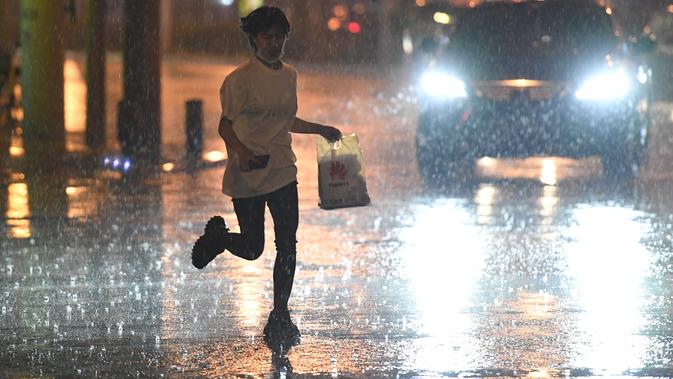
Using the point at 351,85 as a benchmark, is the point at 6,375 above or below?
below

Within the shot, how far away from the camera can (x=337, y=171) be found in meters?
8.54

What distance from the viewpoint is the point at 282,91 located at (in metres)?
8.06

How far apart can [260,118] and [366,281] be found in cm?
233

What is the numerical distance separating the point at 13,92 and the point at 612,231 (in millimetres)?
13724

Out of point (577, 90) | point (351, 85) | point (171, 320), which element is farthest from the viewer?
point (351, 85)

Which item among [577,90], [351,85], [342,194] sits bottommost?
[342,194]

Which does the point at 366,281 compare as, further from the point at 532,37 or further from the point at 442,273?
the point at 532,37

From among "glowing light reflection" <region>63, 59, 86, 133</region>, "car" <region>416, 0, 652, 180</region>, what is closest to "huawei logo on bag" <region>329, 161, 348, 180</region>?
"car" <region>416, 0, 652, 180</region>

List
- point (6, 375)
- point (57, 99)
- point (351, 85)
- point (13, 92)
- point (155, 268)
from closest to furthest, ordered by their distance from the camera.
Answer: point (6, 375)
point (155, 268)
point (57, 99)
point (13, 92)
point (351, 85)

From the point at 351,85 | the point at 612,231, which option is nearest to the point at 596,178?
the point at 612,231

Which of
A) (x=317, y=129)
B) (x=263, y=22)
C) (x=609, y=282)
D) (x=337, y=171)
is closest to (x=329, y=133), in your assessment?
(x=317, y=129)

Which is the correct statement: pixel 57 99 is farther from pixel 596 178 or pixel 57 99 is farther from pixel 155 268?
pixel 155 268

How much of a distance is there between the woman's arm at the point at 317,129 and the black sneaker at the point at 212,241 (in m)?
0.62

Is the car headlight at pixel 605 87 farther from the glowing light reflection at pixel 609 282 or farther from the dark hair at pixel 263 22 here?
the dark hair at pixel 263 22
